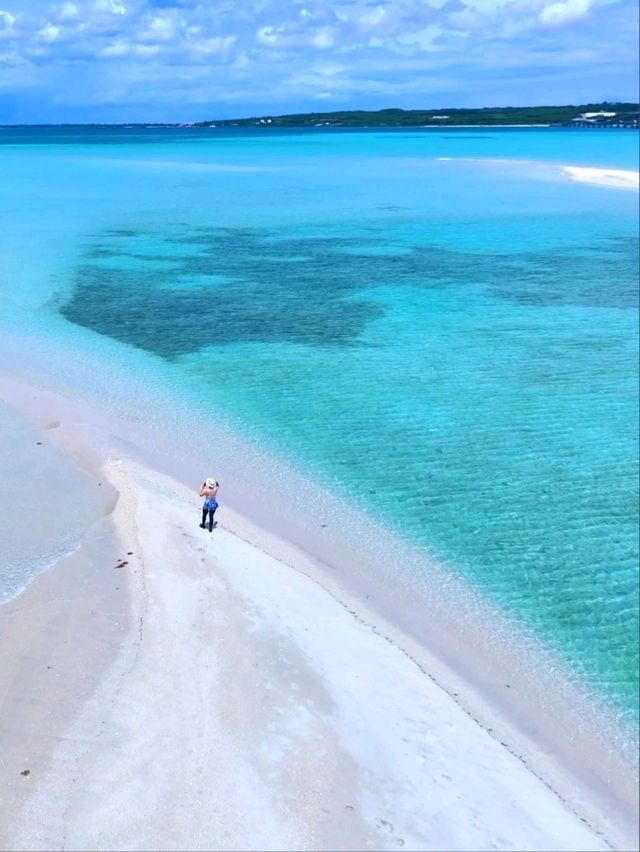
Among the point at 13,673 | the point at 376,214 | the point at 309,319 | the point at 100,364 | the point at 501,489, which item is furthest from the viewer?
the point at 376,214

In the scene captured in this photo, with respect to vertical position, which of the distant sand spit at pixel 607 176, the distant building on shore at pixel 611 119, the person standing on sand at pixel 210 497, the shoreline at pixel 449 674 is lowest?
the shoreline at pixel 449 674

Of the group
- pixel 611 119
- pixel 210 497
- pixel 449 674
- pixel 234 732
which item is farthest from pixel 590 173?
pixel 611 119

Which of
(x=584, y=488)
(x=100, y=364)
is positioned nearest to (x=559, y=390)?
(x=584, y=488)

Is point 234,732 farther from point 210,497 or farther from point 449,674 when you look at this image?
point 210,497

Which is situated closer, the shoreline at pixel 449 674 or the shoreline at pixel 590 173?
the shoreline at pixel 449 674

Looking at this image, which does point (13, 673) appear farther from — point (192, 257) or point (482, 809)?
point (192, 257)

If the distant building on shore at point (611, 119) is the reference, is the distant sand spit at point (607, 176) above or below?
below

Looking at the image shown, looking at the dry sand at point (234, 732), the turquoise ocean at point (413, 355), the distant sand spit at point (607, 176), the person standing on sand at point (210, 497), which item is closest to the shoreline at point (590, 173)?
the distant sand spit at point (607, 176)

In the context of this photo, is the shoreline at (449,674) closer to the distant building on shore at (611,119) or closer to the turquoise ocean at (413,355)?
the turquoise ocean at (413,355)
